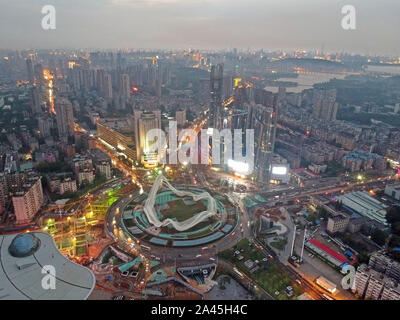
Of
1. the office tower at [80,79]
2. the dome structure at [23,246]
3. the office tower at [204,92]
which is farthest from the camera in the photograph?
the office tower at [80,79]

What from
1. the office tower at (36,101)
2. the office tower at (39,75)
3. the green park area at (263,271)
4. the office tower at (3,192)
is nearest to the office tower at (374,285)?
the green park area at (263,271)

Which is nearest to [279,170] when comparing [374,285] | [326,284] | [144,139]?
[326,284]

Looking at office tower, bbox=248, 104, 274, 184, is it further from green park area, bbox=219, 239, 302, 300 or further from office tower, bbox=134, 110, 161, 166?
office tower, bbox=134, 110, 161, 166

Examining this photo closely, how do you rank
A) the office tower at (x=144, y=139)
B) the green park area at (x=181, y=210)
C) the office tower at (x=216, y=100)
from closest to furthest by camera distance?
the green park area at (x=181, y=210) < the office tower at (x=144, y=139) < the office tower at (x=216, y=100)

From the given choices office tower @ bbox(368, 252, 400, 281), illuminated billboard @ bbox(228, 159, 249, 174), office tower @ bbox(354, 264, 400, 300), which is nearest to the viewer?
office tower @ bbox(354, 264, 400, 300)

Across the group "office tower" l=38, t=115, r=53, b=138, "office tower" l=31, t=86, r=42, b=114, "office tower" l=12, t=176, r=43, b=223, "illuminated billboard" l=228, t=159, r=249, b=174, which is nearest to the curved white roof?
"office tower" l=12, t=176, r=43, b=223

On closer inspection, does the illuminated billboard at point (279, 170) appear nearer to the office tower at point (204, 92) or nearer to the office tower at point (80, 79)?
the office tower at point (204, 92)
